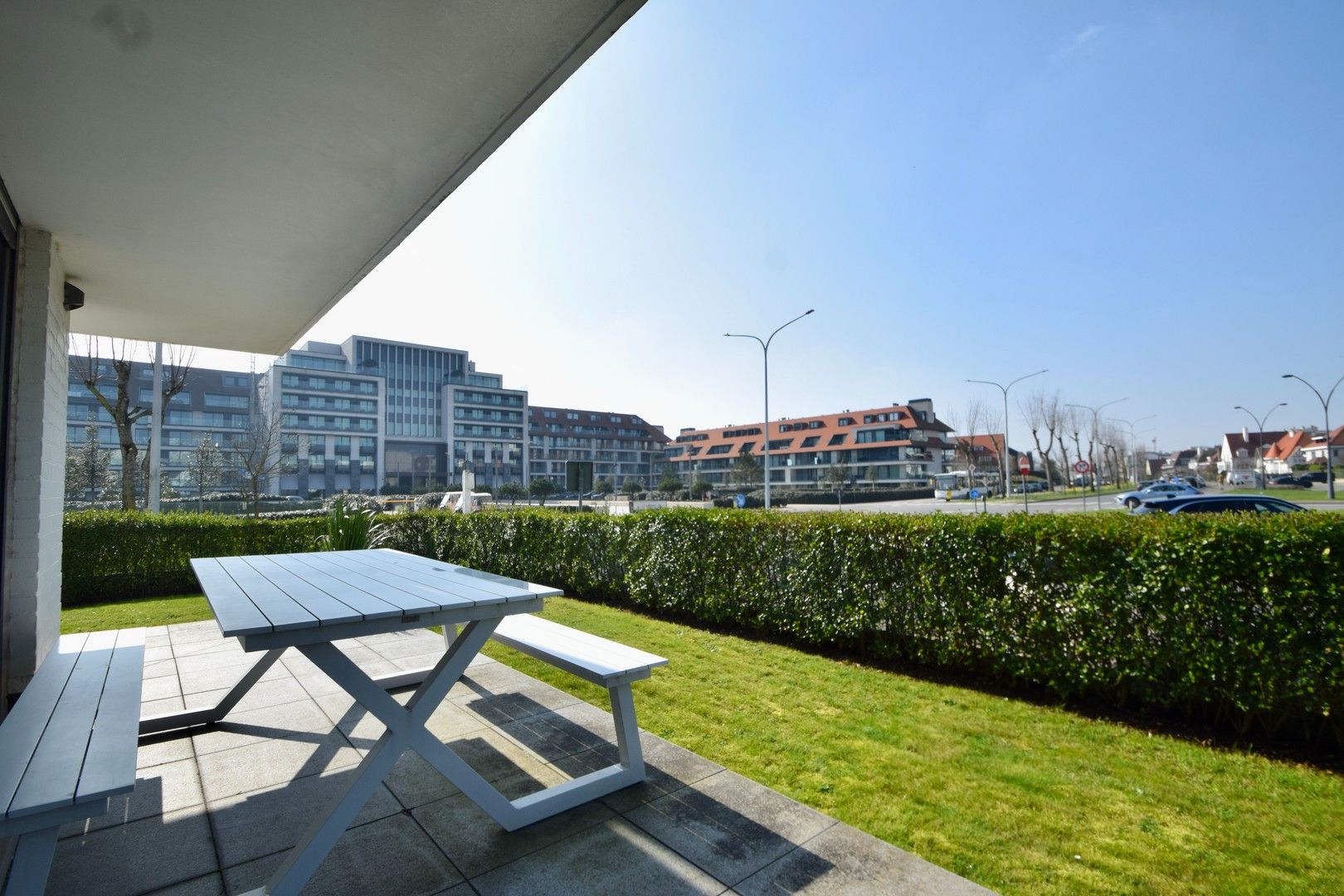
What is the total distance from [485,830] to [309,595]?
138 cm

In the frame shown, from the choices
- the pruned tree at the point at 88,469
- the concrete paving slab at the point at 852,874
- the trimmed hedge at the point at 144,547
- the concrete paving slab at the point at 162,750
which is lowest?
the concrete paving slab at the point at 162,750

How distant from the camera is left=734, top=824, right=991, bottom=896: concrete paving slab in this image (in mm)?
2242

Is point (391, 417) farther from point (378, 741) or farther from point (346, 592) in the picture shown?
point (378, 741)

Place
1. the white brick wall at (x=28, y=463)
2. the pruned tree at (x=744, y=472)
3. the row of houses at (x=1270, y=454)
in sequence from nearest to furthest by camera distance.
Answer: the white brick wall at (x=28, y=463) → the pruned tree at (x=744, y=472) → the row of houses at (x=1270, y=454)

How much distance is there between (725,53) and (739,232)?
5.75 metres

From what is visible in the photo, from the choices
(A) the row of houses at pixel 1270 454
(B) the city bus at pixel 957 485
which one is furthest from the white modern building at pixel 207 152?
(A) the row of houses at pixel 1270 454

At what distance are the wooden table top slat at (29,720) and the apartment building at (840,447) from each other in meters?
56.3

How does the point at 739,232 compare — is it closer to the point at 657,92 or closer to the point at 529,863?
the point at 657,92

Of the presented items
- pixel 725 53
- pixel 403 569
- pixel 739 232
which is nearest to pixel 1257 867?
pixel 403 569

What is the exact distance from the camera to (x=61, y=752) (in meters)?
2.13

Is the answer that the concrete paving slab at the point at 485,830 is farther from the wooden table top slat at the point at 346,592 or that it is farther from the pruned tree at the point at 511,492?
the pruned tree at the point at 511,492

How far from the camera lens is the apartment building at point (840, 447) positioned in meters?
68.2

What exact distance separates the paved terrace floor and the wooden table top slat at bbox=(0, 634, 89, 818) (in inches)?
23.0

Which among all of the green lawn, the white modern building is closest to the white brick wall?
the white modern building
